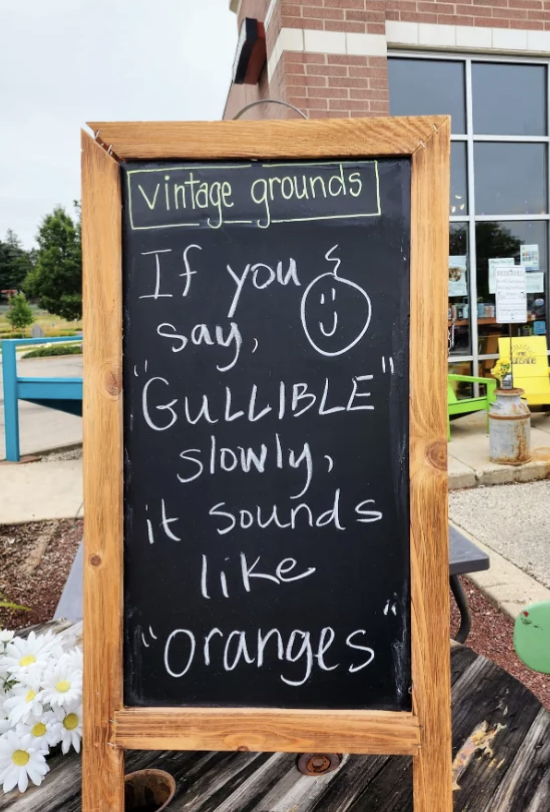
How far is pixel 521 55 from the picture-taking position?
6.30 meters

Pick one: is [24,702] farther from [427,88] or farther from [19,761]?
[427,88]

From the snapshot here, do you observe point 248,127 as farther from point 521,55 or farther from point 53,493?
point 521,55

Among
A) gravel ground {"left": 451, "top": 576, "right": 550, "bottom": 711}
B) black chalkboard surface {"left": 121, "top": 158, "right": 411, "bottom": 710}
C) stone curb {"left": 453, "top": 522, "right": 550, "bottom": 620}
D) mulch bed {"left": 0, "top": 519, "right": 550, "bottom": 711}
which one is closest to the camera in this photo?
black chalkboard surface {"left": 121, "top": 158, "right": 411, "bottom": 710}

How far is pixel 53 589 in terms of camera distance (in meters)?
3.43

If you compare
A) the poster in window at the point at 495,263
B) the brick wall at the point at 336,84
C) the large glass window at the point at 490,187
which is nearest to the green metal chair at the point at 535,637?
the brick wall at the point at 336,84

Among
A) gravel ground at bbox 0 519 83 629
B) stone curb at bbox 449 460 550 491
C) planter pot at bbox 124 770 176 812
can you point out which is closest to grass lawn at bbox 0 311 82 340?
gravel ground at bbox 0 519 83 629

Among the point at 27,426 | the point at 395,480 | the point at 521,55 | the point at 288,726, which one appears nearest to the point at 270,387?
the point at 395,480

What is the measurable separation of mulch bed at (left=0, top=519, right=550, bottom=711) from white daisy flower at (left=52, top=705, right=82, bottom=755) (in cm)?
188

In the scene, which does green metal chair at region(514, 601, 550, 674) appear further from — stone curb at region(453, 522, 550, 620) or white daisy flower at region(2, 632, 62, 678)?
stone curb at region(453, 522, 550, 620)

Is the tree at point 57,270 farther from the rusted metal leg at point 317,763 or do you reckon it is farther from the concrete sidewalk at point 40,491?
the rusted metal leg at point 317,763

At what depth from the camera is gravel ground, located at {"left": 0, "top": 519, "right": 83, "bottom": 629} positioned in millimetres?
3182

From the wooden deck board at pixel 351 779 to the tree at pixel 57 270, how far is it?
3450 centimetres

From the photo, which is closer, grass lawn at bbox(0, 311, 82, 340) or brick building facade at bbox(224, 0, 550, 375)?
brick building facade at bbox(224, 0, 550, 375)

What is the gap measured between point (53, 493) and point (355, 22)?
5128mm
